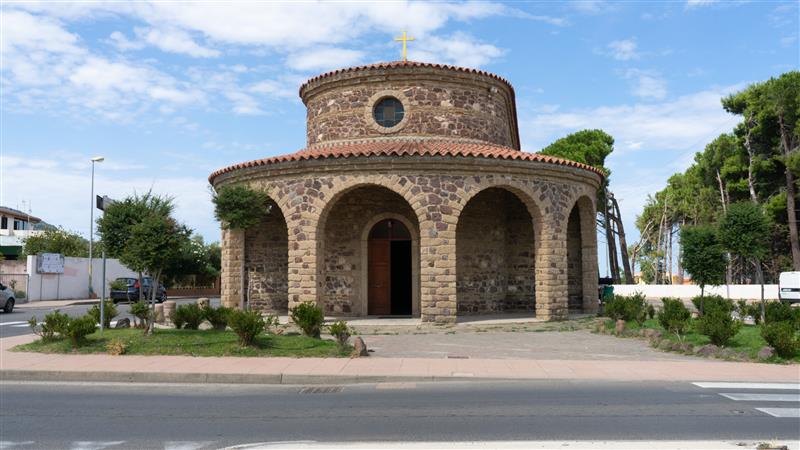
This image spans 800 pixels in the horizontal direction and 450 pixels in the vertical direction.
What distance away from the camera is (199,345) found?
41.3 feet

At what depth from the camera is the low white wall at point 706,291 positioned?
1389 inches

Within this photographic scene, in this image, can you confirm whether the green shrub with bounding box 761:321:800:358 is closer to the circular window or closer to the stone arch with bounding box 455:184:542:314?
the stone arch with bounding box 455:184:542:314

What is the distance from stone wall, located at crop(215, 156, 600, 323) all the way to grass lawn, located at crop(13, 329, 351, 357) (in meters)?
3.95

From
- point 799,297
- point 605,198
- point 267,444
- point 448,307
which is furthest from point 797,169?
point 267,444

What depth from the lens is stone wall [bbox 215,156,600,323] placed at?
54.4ft

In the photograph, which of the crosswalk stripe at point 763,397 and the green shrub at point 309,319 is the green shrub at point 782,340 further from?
the green shrub at point 309,319

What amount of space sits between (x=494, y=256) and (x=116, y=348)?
37.9ft

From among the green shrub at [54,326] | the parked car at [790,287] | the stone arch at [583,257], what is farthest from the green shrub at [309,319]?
the parked car at [790,287]

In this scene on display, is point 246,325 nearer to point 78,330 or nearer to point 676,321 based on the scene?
point 78,330

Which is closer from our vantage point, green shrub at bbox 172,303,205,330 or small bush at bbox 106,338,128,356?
small bush at bbox 106,338,128,356

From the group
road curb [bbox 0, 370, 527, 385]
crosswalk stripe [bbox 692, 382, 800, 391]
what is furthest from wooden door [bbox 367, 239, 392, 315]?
crosswalk stripe [bbox 692, 382, 800, 391]

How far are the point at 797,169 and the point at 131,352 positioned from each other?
112 feet

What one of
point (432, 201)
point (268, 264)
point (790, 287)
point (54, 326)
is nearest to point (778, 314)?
point (432, 201)

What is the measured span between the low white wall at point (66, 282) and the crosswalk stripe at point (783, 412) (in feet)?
106
